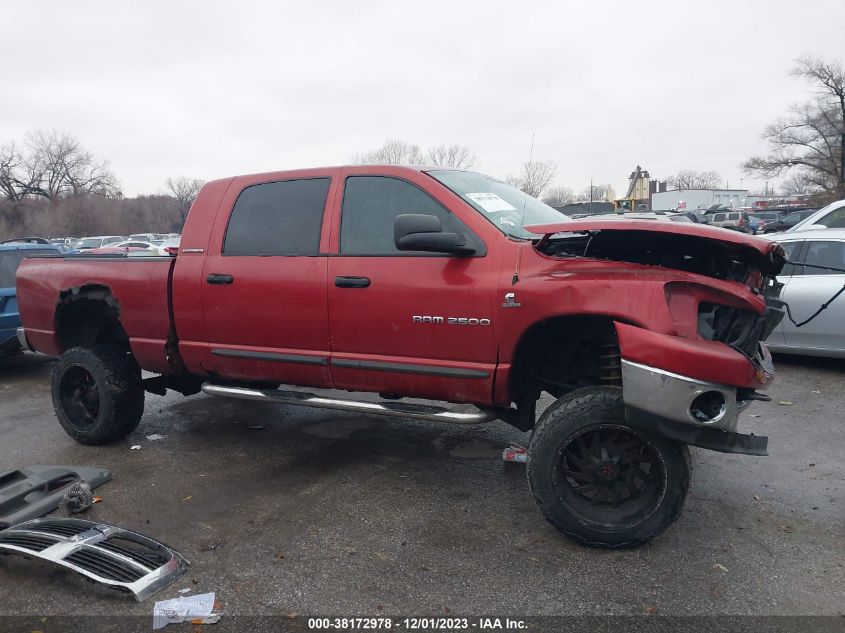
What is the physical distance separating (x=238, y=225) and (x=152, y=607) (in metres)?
2.49

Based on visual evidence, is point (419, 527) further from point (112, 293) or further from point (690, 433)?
point (112, 293)

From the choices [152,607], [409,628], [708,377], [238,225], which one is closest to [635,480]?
[708,377]

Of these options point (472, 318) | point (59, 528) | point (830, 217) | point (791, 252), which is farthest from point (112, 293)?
point (830, 217)

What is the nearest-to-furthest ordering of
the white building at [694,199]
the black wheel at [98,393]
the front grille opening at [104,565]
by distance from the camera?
the front grille opening at [104,565]
the black wheel at [98,393]
the white building at [694,199]

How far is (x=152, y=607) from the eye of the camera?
283 centimetres

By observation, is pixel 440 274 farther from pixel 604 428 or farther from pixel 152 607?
pixel 152 607

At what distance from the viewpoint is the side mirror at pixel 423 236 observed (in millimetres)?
3371

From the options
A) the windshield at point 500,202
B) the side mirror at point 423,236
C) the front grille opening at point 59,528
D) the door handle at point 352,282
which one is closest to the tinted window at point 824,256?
the windshield at point 500,202

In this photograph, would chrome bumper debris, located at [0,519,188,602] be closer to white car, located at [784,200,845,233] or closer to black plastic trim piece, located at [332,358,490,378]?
black plastic trim piece, located at [332,358,490,378]

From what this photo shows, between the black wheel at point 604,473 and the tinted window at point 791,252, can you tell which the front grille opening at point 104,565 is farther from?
the tinted window at point 791,252

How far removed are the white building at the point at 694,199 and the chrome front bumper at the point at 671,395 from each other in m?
48.9

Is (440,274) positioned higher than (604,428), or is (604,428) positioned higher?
(440,274)

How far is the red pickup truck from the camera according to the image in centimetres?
303

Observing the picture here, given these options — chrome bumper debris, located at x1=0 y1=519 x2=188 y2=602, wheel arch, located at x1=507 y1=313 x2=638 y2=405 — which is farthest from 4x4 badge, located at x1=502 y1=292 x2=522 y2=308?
chrome bumper debris, located at x1=0 y1=519 x2=188 y2=602
